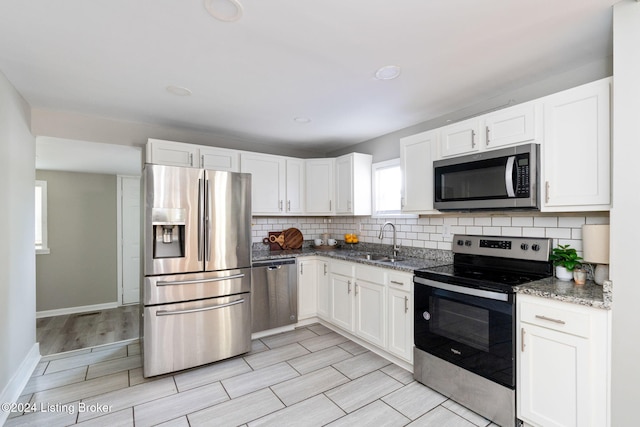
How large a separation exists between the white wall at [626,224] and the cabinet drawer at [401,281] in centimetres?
127

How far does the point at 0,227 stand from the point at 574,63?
4253 millimetres

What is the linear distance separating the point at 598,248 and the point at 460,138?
1.21 metres

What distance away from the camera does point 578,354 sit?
160 centimetres

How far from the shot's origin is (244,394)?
232 centimetres

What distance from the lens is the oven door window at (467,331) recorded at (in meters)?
1.88

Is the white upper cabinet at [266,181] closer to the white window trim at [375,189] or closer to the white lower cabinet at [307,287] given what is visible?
the white lower cabinet at [307,287]

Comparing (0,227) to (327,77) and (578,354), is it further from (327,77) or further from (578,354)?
(578,354)

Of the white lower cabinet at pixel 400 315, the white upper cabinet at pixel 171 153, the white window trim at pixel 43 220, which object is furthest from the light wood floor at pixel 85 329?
the white lower cabinet at pixel 400 315

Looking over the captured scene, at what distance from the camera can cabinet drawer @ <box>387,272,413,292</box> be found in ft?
8.37

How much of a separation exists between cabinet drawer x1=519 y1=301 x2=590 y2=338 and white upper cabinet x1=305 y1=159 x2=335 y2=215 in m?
2.60

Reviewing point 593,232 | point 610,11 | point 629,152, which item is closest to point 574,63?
point 610,11

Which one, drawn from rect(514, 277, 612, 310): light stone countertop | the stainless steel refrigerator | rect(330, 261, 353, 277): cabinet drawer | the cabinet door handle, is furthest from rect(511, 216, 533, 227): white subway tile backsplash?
the stainless steel refrigerator

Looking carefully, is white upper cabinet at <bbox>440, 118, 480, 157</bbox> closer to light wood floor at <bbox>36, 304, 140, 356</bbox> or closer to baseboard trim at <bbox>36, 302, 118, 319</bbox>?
light wood floor at <bbox>36, 304, 140, 356</bbox>

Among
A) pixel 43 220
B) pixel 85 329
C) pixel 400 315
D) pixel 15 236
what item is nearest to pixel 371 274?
pixel 400 315
